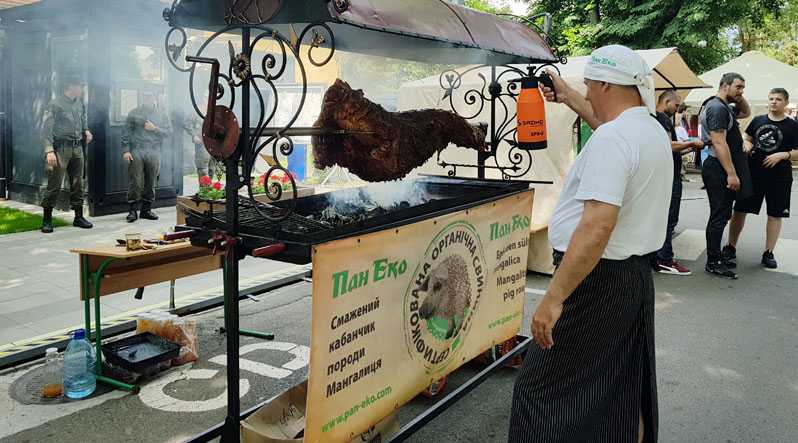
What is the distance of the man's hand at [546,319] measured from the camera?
2.60 meters

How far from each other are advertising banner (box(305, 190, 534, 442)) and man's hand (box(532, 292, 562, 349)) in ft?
2.39

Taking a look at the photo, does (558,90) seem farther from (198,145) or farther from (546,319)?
(198,145)

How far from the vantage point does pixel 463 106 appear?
7570 mm

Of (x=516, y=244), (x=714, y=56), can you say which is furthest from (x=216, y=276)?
(x=714, y=56)

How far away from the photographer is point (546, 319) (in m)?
2.61

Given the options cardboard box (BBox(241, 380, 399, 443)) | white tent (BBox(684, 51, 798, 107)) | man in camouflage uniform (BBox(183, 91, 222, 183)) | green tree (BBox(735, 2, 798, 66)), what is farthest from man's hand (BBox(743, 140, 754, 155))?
green tree (BBox(735, 2, 798, 66))

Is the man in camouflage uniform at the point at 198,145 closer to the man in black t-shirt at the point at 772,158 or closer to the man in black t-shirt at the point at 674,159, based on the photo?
the man in black t-shirt at the point at 674,159

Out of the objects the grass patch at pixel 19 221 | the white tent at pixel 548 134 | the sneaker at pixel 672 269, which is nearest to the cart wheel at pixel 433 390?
the white tent at pixel 548 134

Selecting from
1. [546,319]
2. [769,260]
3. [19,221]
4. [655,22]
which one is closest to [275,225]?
[546,319]

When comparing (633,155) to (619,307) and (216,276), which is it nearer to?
(619,307)

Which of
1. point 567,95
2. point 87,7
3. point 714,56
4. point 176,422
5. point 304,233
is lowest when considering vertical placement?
point 176,422

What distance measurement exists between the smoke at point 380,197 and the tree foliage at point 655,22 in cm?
1723

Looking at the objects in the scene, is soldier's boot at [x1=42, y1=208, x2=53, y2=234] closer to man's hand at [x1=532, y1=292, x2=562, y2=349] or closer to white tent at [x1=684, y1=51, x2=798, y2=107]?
man's hand at [x1=532, y1=292, x2=562, y2=349]

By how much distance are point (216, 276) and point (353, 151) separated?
13.7ft
